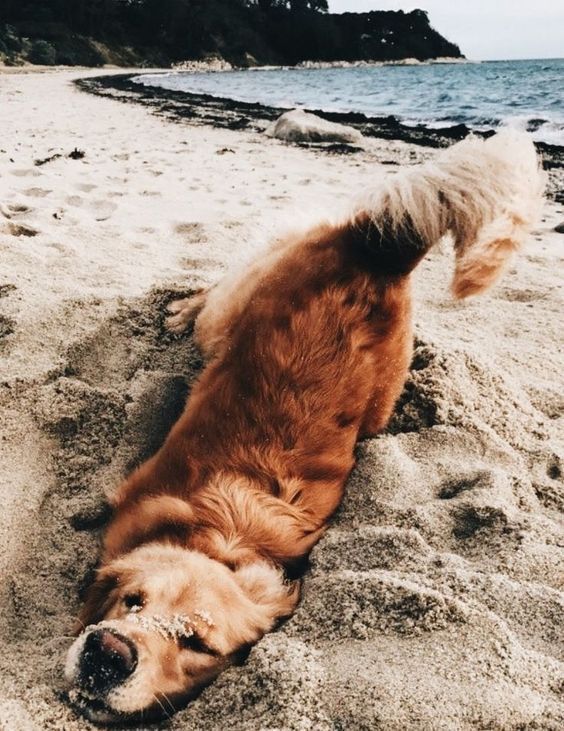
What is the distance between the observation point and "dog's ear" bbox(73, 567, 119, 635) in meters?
1.67

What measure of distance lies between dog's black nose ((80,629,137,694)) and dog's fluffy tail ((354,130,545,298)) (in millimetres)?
1586

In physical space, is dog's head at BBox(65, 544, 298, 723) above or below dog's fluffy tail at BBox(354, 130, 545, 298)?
below

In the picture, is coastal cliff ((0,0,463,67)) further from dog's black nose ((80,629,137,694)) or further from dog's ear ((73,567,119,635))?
dog's black nose ((80,629,137,694))

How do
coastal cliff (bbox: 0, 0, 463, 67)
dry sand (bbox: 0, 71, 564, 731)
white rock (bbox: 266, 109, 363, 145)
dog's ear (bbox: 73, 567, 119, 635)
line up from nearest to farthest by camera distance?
dry sand (bbox: 0, 71, 564, 731) < dog's ear (bbox: 73, 567, 119, 635) < white rock (bbox: 266, 109, 363, 145) < coastal cliff (bbox: 0, 0, 463, 67)

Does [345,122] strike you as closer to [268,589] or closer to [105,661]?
[268,589]

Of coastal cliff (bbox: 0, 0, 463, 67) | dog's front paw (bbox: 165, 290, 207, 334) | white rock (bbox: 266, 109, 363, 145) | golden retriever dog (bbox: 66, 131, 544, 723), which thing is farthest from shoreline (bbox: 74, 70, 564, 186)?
coastal cliff (bbox: 0, 0, 463, 67)

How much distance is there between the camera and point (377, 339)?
2.27 meters

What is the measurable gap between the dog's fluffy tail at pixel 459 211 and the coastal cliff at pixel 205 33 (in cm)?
3819

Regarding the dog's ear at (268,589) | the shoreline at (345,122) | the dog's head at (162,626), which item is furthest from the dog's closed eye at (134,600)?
the shoreline at (345,122)

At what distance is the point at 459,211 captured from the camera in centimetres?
246

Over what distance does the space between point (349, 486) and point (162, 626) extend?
2.69ft

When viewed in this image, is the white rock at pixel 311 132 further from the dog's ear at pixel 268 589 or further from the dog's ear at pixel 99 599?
the dog's ear at pixel 99 599

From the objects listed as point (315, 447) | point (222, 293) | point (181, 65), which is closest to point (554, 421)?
point (315, 447)

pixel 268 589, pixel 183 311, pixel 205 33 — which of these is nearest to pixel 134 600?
pixel 268 589
